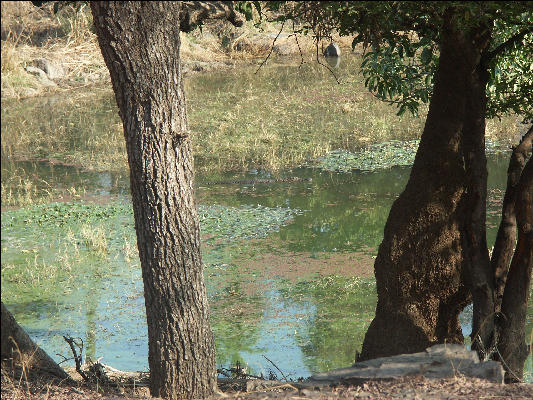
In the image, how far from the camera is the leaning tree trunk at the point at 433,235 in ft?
19.9

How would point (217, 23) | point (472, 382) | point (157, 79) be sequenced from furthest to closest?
point (217, 23) < point (157, 79) < point (472, 382)

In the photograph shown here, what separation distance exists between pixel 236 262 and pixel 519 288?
465 cm

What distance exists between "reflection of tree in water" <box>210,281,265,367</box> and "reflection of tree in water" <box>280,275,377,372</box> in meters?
0.48

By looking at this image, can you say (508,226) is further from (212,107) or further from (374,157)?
(212,107)

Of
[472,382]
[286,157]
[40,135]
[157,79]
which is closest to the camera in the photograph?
[472,382]

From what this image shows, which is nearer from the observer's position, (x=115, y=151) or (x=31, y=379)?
(x=31, y=379)

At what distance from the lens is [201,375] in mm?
5184

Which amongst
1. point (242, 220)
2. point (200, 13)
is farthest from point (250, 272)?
point (200, 13)

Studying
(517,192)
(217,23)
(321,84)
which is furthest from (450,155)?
(217,23)

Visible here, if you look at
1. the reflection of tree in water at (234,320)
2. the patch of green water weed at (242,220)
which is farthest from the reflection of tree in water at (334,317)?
the patch of green water weed at (242,220)

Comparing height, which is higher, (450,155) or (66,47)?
(66,47)

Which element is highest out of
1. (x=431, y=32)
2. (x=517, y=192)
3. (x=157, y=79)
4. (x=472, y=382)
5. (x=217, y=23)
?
(x=217, y=23)

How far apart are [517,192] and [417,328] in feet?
4.63

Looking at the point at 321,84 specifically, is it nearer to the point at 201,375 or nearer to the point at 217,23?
the point at 217,23
